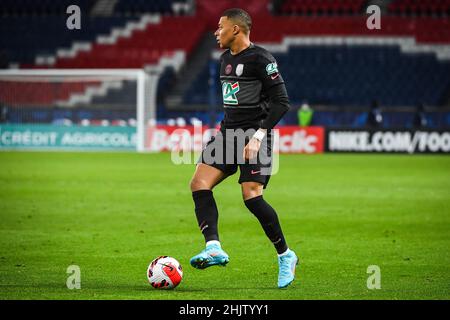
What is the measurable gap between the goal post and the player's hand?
73.2 ft

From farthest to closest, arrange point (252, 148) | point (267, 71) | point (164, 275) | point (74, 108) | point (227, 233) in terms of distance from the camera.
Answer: point (74, 108) < point (227, 233) < point (267, 71) < point (252, 148) < point (164, 275)

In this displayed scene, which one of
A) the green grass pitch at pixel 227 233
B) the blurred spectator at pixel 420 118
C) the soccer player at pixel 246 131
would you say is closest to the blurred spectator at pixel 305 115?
the blurred spectator at pixel 420 118

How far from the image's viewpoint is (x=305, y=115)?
30.2 metres

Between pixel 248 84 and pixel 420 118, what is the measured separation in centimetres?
2200

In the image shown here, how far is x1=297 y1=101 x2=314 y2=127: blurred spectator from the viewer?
98.8 ft

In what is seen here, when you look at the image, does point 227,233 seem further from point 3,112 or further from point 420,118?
point 3,112

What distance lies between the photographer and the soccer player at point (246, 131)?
25.8 feet

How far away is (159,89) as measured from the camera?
33.0 meters

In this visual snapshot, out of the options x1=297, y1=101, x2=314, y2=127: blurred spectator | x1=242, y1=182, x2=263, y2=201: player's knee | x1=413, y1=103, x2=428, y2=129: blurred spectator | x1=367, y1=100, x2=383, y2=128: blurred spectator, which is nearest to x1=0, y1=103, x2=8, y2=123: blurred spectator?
x1=297, y1=101, x2=314, y2=127: blurred spectator

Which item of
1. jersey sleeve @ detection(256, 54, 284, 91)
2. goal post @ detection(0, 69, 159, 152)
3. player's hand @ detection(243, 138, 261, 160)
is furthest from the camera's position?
goal post @ detection(0, 69, 159, 152)

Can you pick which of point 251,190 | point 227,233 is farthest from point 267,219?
point 227,233

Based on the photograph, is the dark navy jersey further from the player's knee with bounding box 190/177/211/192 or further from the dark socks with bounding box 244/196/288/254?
the dark socks with bounding box 244/196/288/254

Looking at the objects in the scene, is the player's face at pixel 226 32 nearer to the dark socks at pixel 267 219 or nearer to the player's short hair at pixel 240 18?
the player's short hair at pixel 240 18
